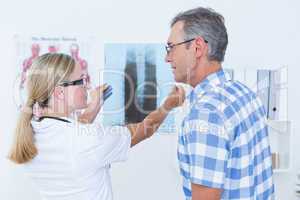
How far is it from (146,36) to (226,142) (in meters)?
1.27

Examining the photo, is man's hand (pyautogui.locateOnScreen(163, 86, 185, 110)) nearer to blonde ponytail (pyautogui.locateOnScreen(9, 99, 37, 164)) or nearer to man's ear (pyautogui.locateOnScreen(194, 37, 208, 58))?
man's ear (pyautogui.locateOnScreen(194, 37, 208, 58))

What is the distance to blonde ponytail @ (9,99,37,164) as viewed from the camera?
1278 millimetres

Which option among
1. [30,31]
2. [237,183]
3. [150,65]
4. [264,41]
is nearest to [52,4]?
[30,31]

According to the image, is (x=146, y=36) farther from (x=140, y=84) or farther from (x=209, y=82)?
(x=209, y=82)

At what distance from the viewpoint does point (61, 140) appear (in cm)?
127

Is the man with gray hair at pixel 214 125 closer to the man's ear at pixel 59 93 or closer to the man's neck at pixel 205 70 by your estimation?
the man's neck at pixel 205 70

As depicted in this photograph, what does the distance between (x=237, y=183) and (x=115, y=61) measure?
49.9 inches

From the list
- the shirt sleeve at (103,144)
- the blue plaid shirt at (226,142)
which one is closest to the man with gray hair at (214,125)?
the blue plaid shirt at (226,142)

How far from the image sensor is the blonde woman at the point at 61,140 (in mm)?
1277

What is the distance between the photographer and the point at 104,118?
2.27m

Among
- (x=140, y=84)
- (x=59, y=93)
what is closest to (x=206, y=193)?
(x=59, y=93)

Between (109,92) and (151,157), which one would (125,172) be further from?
(109,92)

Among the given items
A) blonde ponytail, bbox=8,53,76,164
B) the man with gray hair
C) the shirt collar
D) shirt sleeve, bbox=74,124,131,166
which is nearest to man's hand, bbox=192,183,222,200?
the man with gray hair

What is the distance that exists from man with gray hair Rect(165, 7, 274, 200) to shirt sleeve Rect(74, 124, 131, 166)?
0.27m
